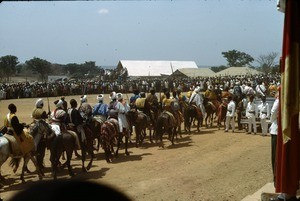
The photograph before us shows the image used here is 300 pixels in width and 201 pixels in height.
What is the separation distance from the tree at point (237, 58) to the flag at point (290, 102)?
91.2 meters

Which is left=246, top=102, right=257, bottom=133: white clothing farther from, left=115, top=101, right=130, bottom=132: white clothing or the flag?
the flag

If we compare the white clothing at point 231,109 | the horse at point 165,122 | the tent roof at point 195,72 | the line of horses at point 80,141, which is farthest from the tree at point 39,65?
the horse at point 165,122

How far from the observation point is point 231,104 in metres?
16.9

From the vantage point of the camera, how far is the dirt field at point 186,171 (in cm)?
834

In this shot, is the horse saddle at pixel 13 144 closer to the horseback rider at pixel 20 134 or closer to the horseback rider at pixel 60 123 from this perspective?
the horseback rider at pixel 20 134

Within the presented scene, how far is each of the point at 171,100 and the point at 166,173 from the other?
5.44 metres

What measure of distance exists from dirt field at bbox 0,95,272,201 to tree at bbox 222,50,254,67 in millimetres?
80926

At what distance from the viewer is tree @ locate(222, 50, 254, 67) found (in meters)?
93.8

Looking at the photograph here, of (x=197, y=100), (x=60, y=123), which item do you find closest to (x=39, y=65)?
(x=197, y=100)

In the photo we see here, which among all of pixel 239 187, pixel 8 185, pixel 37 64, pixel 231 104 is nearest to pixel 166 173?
pixel 239 187

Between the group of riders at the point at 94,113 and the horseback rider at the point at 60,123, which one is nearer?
the group of riders at the point at 94,113

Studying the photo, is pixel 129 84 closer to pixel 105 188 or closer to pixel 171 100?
pixel 171 100

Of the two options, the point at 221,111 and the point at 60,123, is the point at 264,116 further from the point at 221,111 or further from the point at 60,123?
the point at 60,123

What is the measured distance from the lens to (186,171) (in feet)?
33.3
